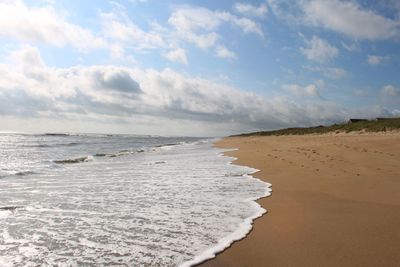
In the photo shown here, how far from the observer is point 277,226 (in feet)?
21.0

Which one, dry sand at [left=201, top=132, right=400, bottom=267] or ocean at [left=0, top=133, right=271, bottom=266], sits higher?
dry sand at [left=201, top=132, right=400, bottom=267]

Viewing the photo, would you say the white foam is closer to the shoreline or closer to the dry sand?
the shoreline

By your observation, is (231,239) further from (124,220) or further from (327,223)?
(124,220)

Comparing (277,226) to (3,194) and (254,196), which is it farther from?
(3,194)

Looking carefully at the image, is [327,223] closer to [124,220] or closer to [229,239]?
[229,239]

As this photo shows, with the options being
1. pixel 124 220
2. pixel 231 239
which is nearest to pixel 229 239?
pixel 231 239

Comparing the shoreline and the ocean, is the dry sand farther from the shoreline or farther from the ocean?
the ocean

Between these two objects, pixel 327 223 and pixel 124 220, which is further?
pixel 124 220

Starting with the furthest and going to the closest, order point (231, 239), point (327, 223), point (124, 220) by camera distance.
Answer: point (124, 220)
point (327, 223)
point (231, 239)

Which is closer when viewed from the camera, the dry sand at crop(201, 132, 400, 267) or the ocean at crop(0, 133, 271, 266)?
the dry sand at crop(201, 132, 400, 267)

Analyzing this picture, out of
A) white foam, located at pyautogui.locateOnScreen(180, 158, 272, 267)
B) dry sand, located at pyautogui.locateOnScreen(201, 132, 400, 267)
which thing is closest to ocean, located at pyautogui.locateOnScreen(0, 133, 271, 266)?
white foam, located at pyautogui.locateOnScreen(180, 158, 272, 267)

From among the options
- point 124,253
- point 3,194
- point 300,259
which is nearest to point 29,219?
point 124,253

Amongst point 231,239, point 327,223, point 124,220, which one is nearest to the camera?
point 231,239

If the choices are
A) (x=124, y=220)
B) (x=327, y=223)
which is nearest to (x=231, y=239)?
(x=327, y=223)
